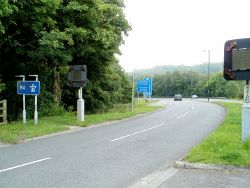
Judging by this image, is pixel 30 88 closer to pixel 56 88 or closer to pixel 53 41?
pixel 53 41

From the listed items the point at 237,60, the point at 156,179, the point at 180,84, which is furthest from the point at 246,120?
the point at 180,84

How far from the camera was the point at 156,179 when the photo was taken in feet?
32.0

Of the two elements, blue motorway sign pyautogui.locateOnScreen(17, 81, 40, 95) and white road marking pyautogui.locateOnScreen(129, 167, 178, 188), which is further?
blue motorway sign pyautogui.locateOnScreen(17, 81, 40, 95)

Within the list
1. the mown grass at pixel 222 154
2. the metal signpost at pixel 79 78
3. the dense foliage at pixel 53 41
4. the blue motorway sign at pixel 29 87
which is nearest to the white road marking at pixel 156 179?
the mown grass at pixel 222 154

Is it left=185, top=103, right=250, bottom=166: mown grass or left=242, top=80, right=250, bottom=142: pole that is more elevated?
left=242, top=80, right=250, bottom=142: pole

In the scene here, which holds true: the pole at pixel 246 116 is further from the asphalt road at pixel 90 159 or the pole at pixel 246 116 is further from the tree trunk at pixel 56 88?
the tree trunk at pixel 56 88

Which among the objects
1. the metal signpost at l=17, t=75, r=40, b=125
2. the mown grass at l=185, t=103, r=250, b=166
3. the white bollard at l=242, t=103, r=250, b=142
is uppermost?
the metal signpost at l=17, t=75, r=40, b=125

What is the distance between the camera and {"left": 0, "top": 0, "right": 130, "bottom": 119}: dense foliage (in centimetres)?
2359

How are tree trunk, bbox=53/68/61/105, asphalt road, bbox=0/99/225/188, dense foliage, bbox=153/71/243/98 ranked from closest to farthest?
asphalt road, bbox=0/99/225/188, tree trunk, bbox=53/68/61/105, dense foliage, bbox=153/71/243/98

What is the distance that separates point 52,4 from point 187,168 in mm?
14661

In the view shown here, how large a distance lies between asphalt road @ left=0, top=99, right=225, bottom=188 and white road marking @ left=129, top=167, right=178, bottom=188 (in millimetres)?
78

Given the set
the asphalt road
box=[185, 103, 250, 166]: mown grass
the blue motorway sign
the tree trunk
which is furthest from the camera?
the tree trunk

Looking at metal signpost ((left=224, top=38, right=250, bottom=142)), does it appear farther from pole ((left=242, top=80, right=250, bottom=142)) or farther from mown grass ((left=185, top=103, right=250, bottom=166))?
mown grass ((left=185, top=103, right=250, bottom=166))

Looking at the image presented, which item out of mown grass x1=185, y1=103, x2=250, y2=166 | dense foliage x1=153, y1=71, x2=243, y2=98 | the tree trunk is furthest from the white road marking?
dense foliage x1=153, y1=71, x2=243, y2=98
